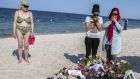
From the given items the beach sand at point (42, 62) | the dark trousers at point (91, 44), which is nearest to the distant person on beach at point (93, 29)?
the dark trousers at point (91, 44)

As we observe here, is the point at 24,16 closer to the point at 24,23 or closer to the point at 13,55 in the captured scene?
the point at 24,23

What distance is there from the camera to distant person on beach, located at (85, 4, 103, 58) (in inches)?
374

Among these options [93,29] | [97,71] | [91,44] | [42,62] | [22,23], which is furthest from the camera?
[42,62]

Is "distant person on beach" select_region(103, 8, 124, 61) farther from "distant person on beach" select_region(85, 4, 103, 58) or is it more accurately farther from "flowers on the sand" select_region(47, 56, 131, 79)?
"flowers on the sand" select_region(47, 56, 131, 79)

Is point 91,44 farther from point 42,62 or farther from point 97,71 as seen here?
point 97,71

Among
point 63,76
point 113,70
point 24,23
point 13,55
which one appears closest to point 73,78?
point 63,76

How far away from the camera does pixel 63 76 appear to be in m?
7.18

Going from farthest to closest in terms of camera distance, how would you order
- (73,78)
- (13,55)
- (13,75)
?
(13,55), (13,75), (73,78)

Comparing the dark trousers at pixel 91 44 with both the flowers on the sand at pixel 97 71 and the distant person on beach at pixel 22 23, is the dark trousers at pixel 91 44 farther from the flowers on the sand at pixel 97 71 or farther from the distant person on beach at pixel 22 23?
the flowers on the sand at pixel 97 71

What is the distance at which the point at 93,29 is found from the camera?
9742mm

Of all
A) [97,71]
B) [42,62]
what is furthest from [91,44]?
[97,71]

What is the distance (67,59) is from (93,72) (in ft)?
15.6

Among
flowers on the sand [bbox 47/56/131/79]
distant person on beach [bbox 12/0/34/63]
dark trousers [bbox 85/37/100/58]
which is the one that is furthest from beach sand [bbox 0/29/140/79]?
flowers on the sand [bbox 47/56/131/79]

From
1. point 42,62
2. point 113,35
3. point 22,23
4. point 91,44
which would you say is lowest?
point 42,62
